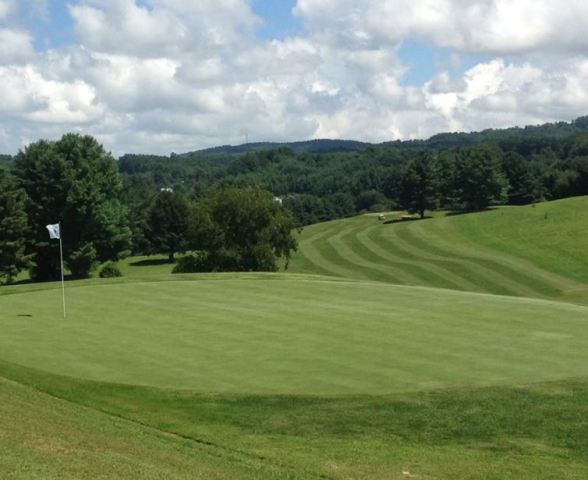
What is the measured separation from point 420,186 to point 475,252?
120 ft

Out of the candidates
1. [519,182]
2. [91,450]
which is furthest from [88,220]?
[519,182]

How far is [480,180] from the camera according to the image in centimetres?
11975

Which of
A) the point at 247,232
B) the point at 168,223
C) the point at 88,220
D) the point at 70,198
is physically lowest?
the point at 247,232

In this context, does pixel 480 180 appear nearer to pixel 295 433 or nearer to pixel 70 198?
pixel 70 198

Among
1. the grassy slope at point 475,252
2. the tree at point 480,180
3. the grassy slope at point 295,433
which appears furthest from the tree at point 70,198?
the tree at point 480,180

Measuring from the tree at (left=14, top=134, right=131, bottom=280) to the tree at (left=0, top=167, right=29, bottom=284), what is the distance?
6.40 feet

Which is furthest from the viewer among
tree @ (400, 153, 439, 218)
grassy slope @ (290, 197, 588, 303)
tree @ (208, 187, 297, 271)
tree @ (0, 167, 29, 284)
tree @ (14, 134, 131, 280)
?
tree @ (400, 153, 439, 218)

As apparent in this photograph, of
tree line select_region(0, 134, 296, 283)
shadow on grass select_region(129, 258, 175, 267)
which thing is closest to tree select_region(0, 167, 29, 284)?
tree line select_region(0, 134, 296, 283)

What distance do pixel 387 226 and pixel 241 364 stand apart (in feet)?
286

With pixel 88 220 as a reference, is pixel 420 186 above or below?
above

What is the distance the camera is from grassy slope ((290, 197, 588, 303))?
67.4 m

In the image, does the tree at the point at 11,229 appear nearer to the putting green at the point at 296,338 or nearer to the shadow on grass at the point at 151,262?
the putting green at the point at 296,338

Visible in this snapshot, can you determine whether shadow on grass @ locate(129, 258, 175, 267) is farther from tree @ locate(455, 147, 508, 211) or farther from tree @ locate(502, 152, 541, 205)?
tree @ locate(502, 152, 541, 205)

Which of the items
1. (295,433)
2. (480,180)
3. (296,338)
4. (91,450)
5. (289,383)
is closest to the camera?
(91,450)
